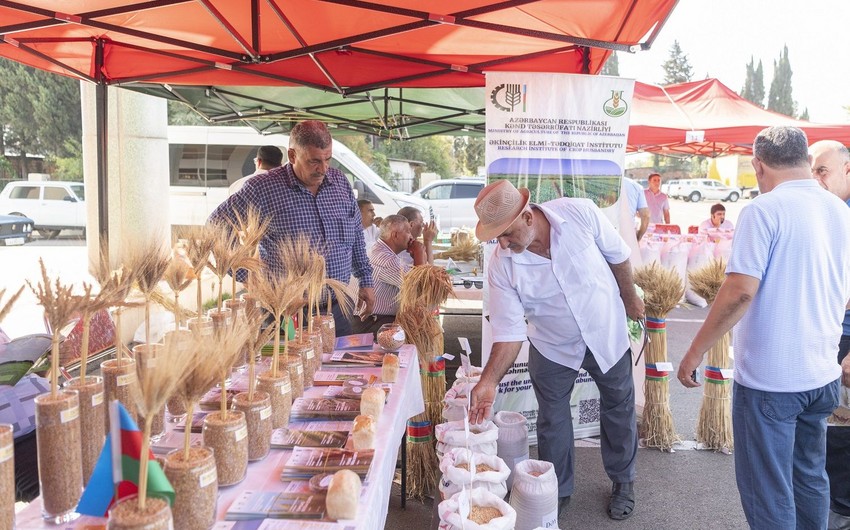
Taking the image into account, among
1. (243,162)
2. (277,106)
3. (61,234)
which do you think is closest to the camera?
(277,106)

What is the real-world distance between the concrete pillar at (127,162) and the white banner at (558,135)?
12.0 ft

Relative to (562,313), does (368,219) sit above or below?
above

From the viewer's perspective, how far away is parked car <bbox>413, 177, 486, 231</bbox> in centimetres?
1379

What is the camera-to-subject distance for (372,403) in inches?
73.0

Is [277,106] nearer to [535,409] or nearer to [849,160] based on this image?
[535,409]

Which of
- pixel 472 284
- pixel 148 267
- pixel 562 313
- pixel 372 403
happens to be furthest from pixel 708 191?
pixel 148 267

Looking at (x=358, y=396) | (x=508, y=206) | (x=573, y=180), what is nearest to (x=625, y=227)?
(x=573, y=180)

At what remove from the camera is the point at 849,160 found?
2.70 metres

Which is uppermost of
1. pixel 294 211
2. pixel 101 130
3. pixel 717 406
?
pixel 101 130

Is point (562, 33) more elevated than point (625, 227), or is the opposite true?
point (562, 33)

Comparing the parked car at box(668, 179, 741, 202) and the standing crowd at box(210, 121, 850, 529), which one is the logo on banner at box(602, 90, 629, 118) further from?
the parked car at box(668, 179, 741, 202)

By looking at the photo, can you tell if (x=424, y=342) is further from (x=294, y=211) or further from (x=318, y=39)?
(x=318, y=39)

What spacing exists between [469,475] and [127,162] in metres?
5.29

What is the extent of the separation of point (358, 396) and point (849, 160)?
2505 mm
